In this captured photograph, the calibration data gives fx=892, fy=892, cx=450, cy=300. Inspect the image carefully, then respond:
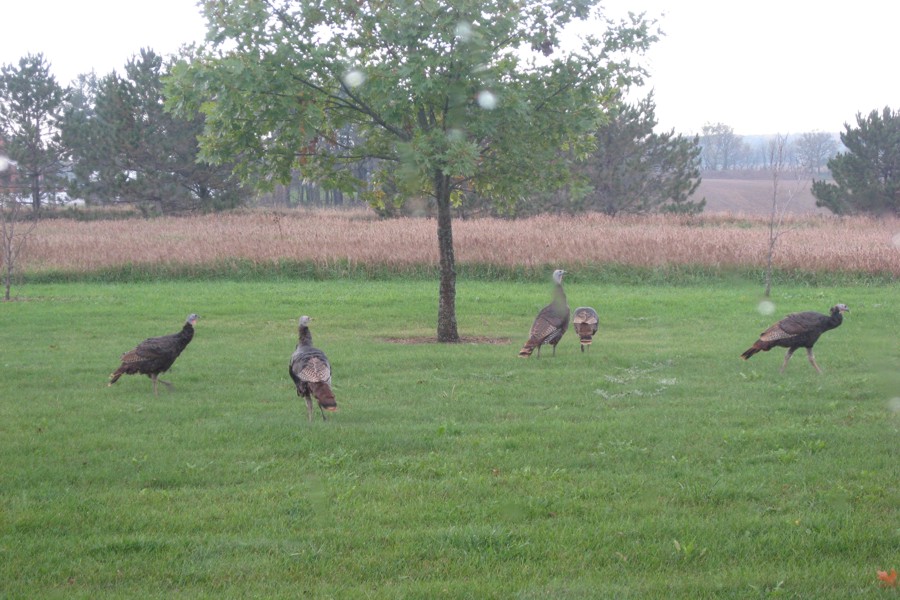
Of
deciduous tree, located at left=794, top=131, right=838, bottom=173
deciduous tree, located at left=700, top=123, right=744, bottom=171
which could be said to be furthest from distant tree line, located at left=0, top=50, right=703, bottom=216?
deciduous tree, located at left=700, top=123, right=744, bottom=171

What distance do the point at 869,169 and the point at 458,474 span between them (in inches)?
1778

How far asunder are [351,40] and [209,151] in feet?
10.2

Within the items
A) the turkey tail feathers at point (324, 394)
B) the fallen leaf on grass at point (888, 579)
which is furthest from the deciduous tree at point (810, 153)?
the fallen leaf on grass at point (888, 579)

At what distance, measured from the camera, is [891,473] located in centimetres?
748

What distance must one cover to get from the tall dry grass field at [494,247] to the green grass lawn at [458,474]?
13248 millimetres

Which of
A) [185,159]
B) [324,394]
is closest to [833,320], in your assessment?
[324,394]

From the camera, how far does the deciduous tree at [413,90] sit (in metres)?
14.3

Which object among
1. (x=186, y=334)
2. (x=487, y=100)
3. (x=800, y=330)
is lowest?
(x=800, y=330)

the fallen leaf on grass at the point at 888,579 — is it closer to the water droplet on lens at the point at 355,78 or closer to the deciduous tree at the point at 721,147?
the water droplet on lens at the point at 355,78

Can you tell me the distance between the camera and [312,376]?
9461 millimetres

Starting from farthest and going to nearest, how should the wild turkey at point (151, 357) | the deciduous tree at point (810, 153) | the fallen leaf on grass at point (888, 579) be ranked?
the deciduous tree at point (810, 153) → the wild turkey at point (151, 357) → the fallen leaf on grass at point (888, 579)

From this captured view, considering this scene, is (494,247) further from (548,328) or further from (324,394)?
(324,394)

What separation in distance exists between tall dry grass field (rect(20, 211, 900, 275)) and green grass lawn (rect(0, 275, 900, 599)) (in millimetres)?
13248

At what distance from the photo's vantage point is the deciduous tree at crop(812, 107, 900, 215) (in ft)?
148
